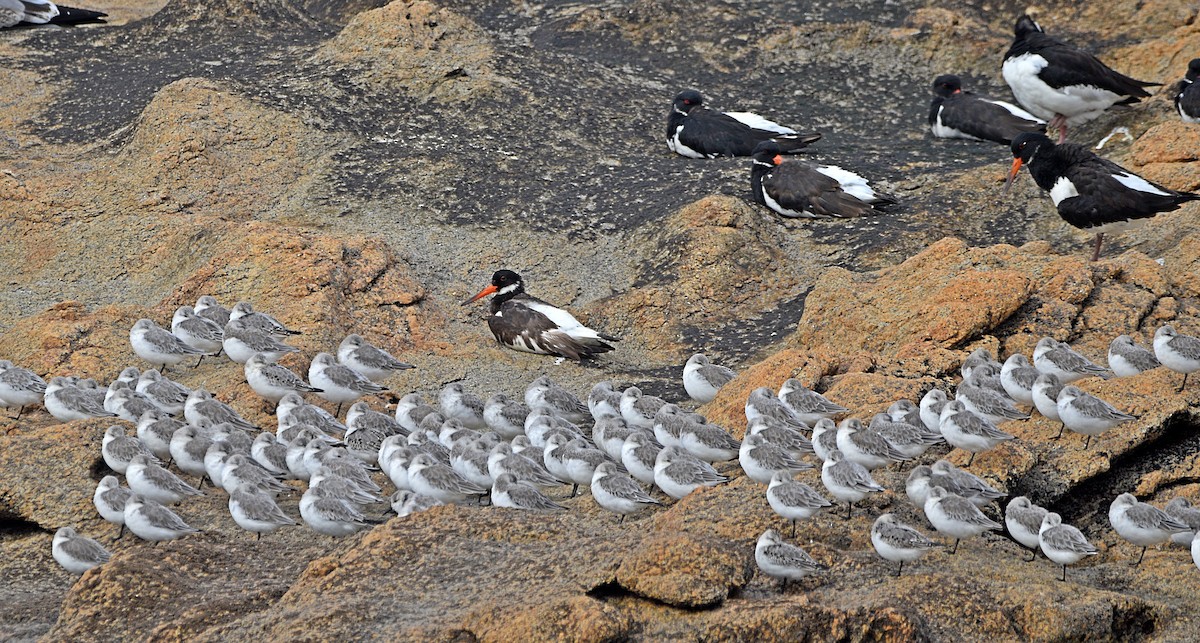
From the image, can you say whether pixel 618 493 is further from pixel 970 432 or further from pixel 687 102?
pixel 687 102

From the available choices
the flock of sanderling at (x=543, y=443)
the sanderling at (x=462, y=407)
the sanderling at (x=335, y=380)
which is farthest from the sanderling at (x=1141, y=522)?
the sanderling at (x=335, y=380)

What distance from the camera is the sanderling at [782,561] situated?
7.38 metres

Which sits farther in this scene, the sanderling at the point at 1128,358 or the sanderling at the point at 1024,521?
the sanderling at the point at 1128,358

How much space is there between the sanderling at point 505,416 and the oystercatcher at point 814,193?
5.43m

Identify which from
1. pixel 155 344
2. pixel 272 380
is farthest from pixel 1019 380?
pixel 155 344

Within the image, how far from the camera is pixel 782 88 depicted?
21.2 m

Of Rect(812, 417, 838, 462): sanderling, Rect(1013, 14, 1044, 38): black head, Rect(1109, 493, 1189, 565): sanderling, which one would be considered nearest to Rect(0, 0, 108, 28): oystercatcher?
Rect(812, 417, 838, 462): sanderling

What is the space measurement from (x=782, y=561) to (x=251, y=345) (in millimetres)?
6545

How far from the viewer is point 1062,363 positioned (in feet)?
34.4

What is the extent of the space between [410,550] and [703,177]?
32.9 ft

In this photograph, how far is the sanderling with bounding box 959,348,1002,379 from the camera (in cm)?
1071

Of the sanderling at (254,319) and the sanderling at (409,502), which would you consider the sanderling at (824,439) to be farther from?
the sanderling at (254,319)

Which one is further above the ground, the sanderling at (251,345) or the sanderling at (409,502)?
the sanderling at (409,502)

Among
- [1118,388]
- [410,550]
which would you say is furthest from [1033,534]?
[410,550]
